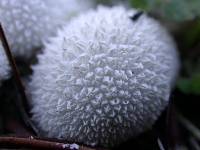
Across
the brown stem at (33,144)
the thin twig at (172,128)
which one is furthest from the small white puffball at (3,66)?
the thin twig at (172,128)

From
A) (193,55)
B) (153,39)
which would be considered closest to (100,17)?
(153,39)

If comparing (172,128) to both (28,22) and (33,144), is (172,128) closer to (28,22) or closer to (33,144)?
(33,144)

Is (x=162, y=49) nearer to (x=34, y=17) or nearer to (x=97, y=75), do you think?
(x=97, y=75)

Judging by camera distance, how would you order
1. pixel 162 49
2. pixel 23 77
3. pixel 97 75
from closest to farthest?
pixel 97 75, pixel 162 49, pixel 23 77

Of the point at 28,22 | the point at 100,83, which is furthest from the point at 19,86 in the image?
the point at 100,83

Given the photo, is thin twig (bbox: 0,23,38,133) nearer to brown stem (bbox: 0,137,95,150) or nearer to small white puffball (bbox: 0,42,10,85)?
small white puffball (bbox: 0,42,10,85)

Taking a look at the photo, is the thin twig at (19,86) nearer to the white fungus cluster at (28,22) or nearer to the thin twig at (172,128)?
the white fungus cluster at (28,22)

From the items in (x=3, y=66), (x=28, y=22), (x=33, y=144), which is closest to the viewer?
(x=33, y=144)
